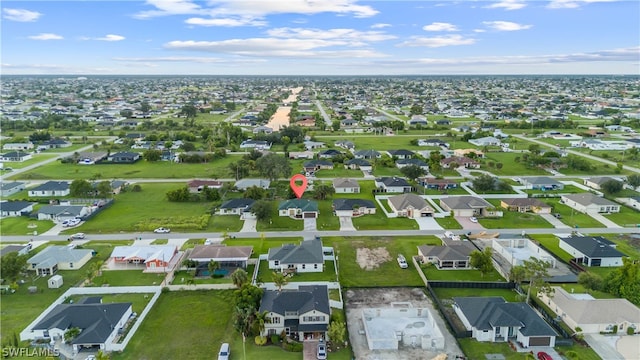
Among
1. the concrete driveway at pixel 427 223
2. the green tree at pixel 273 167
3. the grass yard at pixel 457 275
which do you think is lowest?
the grass yard at pixel 457 275

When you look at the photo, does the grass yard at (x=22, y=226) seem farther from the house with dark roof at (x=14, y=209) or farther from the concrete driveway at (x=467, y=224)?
Answer: the concrete driveway at (x=467, y=224)

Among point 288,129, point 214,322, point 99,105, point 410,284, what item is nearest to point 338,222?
point 410,284

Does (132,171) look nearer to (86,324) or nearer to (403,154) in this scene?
(403,154)

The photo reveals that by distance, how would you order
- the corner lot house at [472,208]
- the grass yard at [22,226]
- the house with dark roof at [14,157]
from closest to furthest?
the grass yard at [22,226]
the corner lot house at [472,208]
the house with dark roof at [14,157]

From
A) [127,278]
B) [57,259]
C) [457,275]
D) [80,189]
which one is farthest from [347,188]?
[57,259]

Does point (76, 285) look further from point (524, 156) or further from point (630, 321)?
point (524, 156)

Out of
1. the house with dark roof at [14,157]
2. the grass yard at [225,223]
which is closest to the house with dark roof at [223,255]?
the grass yard at [225,223]

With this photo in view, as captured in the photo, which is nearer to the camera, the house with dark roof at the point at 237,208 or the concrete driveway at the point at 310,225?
the concrete driveway at the point at 310,225
